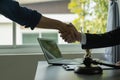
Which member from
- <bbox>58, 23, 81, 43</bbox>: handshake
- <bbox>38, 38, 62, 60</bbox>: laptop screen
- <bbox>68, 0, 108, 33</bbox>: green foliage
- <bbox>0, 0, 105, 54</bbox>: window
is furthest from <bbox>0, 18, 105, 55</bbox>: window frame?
<bbox>58, 23, 81, 43</bbox>: handshake

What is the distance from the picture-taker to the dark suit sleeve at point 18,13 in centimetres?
167

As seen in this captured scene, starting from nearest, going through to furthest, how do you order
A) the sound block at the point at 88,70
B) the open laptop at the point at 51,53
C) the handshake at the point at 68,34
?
the sound block at the point at 88,70 → the handshake at the point at 68,34 → the open laptop at the point at 51,53

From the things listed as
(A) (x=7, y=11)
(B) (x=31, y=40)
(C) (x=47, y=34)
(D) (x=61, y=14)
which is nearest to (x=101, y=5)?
(D) (x=61, y=14)

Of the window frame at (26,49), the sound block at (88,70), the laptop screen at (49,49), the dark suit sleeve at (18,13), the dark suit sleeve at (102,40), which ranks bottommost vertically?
the window frame at (26,49)

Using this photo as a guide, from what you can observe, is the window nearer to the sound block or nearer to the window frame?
the window frame

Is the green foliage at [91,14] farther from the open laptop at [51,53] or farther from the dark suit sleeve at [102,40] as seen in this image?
the dark suit sleeve at [102,40]

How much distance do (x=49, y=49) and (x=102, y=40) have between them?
1.67 ft

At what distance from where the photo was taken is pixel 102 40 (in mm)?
1729

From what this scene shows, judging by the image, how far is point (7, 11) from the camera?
1.67 m

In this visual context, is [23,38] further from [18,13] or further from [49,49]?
[18,13]

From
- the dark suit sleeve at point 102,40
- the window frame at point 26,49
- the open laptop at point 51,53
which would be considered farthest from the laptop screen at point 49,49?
the window frame at point 26,49

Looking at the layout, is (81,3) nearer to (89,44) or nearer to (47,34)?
(47,34)

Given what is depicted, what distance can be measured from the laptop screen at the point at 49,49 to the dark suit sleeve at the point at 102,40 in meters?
0.40

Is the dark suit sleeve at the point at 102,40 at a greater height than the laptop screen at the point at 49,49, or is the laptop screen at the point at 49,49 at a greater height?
the dark suit sleeve at the point at 102,40
